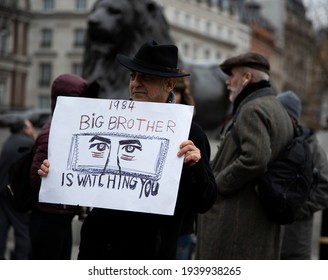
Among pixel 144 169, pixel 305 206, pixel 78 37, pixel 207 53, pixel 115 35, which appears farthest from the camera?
pixel 207 53

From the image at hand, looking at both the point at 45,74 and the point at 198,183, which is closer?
the point at 198,183

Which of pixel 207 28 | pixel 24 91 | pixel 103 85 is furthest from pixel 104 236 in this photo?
pixel 207 28

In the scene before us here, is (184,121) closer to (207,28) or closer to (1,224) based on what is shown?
(1,224)

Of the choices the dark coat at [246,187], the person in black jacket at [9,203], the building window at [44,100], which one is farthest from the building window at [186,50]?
the dark coat at [246,187]

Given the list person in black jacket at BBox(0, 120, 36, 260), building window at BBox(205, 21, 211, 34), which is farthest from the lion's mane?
building window at BBox(205, 21, 211, 34)

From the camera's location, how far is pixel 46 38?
5712 centimetres

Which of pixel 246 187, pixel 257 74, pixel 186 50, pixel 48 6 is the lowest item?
pixel 186 50

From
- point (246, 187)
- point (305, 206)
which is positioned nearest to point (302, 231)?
point (305, 206)

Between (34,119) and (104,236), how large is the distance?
859 centimetres

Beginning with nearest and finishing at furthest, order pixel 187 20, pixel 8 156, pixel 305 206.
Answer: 1. pixel 305 206
2. pixel 8 156
3. pixel 187 20

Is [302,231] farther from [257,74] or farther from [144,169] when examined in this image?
[144,169]

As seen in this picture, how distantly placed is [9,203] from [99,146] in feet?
12.6

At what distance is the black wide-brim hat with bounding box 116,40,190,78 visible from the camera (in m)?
3.07

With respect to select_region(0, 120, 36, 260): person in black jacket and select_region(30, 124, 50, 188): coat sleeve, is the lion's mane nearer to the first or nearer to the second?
select_region(0, 120, 36, 260): person in black jacket
